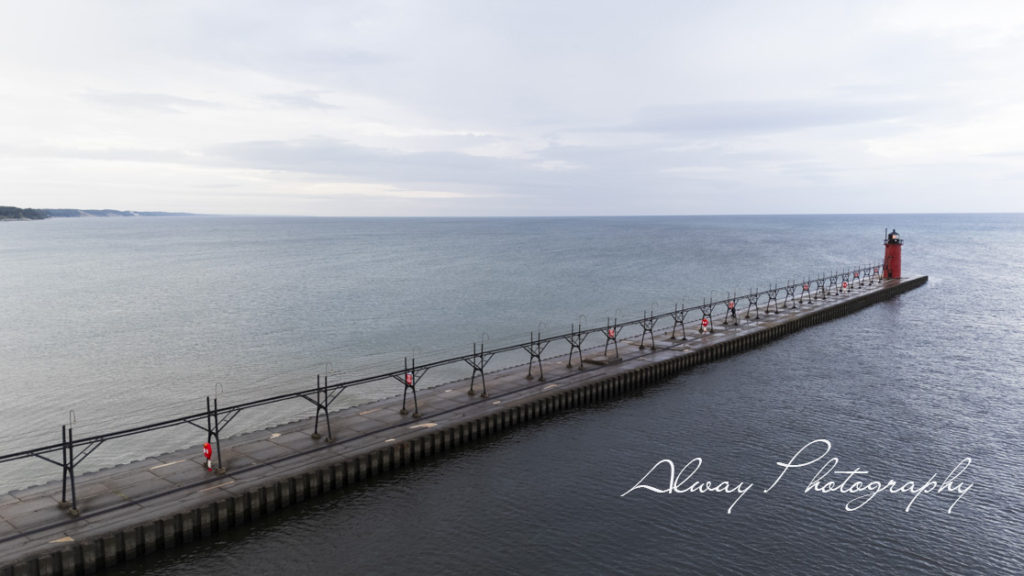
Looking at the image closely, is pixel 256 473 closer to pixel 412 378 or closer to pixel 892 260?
pixel 412 378

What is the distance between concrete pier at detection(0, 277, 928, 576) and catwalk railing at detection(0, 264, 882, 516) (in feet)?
3.57

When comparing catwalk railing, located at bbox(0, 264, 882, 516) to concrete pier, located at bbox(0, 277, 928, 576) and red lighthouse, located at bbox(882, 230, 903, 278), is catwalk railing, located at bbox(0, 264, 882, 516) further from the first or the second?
red lighthouse, located at bbox(882, 230, 903, 278)

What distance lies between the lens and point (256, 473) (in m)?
33.6

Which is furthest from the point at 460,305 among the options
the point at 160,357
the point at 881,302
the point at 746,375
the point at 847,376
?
the point at 881,302

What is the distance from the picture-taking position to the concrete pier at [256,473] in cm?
2667

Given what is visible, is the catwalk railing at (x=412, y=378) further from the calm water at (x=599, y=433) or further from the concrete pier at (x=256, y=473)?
the calm water at (x=599, y=433)

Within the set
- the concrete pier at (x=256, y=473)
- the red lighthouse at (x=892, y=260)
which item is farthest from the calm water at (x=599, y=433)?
the red lighthouse at (x=892, y=260)

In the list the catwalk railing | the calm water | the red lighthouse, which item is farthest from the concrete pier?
the red lighthouse

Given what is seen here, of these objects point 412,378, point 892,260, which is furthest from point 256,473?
point 892,260

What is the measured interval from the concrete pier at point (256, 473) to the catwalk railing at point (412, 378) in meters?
1.09

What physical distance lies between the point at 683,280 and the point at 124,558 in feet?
436

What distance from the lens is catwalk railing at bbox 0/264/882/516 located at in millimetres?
29938

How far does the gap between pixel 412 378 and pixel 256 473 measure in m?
12.6

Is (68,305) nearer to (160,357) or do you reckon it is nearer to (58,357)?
(58,357)
